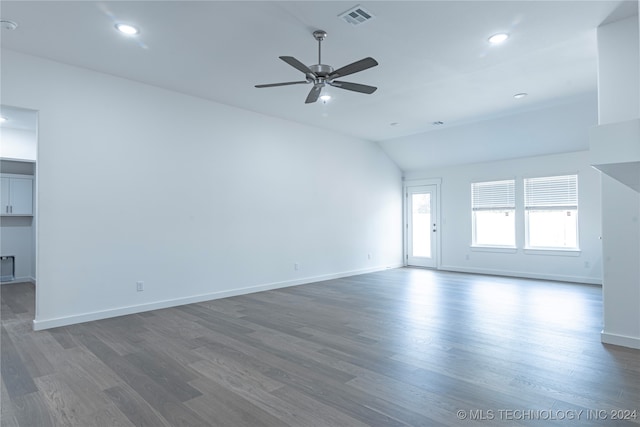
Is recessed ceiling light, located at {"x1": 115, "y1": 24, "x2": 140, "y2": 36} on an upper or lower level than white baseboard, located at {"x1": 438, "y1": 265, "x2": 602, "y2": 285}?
upper

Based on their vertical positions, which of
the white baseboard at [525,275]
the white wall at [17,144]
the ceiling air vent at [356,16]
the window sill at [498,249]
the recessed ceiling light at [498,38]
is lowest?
the white baseboard at [525,275]

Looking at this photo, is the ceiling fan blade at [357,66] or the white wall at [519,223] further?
the white wall at [519,223]

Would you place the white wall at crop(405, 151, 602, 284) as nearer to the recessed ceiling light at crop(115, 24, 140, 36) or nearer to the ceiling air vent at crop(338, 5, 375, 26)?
the ceiling air vent at crop(338, 5, 375, 26)

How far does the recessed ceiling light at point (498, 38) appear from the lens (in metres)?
3.60

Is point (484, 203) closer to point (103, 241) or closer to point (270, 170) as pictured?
point (270, 170)

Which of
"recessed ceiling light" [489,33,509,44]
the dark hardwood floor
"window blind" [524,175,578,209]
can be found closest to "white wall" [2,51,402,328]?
the dark hardwood floor

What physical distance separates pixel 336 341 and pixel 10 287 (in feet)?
21.7

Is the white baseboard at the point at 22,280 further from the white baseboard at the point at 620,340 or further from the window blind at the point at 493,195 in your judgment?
the window blind at the point at 493,195

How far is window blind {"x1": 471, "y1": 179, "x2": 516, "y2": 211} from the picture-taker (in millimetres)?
7787

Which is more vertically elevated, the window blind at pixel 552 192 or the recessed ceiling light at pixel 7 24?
the recessed ceiling light at pixel 7 24

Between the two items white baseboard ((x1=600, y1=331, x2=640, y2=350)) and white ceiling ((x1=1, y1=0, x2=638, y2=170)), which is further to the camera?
white baseboard ((x1=600, y1=331, x2=640, y2=350))

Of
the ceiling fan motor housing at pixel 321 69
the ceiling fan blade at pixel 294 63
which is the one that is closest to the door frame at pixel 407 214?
the ceiling fan motor housing at pixel 321 69

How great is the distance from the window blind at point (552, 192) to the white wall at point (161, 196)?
4036 millimetres

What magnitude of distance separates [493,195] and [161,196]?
680 cm
